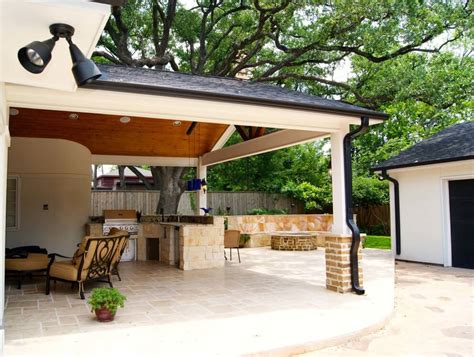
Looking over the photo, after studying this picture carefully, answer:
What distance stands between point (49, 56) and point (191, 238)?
723 centimetres

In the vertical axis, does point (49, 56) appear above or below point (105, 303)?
above

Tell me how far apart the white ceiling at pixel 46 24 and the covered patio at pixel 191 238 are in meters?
0.01

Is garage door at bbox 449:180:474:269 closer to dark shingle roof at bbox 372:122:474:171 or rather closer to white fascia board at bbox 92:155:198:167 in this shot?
dark shingle roof at bbox 372:122:474:171

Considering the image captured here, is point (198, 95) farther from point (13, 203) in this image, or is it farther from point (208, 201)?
point (208, 201)

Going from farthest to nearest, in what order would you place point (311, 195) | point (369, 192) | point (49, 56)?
point (311, 195) < point (369, 192) < point (49, 56)

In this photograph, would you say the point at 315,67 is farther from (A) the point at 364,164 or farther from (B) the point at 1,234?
(B) the point at 1,234

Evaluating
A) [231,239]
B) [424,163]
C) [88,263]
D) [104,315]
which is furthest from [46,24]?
[424,163]

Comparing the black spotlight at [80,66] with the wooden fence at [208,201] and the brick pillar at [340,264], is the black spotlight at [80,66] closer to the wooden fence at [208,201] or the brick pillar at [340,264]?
the brick pillar at [340,264]

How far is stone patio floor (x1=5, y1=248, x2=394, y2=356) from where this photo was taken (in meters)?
4.52

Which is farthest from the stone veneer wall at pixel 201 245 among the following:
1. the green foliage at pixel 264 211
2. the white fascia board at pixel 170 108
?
the green foliage at pixel 264 211

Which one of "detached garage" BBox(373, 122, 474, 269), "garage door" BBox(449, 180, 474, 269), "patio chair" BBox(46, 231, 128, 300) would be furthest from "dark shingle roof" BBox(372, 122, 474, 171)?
"patio chair" BBox(46, 231, 128, 300)

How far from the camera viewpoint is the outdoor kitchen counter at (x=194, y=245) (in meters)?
9.96

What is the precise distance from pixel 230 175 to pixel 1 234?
15.3 metres

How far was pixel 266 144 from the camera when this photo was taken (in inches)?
380
